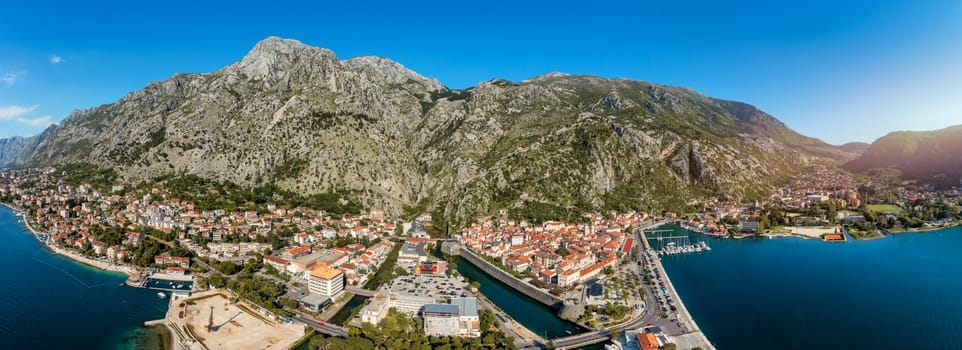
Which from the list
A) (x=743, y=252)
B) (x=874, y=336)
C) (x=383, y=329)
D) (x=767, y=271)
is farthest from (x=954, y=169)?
(x=383, y=329)

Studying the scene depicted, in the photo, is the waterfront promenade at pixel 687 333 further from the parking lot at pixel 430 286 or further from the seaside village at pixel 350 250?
the parking lot at pixel 430 286

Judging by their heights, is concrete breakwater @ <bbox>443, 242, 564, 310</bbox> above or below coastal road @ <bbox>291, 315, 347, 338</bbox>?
above

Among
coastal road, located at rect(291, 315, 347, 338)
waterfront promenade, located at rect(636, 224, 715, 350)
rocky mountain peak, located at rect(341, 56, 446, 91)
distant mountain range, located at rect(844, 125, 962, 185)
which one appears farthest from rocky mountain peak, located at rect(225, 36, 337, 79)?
distant mountain range, located at rect(844, 125, 962, 185)

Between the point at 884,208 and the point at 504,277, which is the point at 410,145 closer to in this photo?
the point at 504,277

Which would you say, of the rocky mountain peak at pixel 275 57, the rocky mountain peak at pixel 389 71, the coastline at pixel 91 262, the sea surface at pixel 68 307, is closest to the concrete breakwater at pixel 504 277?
the sea surface at pixel 68 307

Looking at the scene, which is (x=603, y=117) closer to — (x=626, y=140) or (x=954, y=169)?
(x=626, y=140)

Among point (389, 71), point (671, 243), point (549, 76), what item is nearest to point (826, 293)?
point (671, 243)

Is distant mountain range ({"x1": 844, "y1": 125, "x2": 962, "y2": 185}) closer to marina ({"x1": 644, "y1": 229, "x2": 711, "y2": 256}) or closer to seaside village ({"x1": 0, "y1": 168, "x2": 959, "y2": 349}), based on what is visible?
seaside village ({"x1": 0, "y1": 168, "x2": 959, "y2": 349})
